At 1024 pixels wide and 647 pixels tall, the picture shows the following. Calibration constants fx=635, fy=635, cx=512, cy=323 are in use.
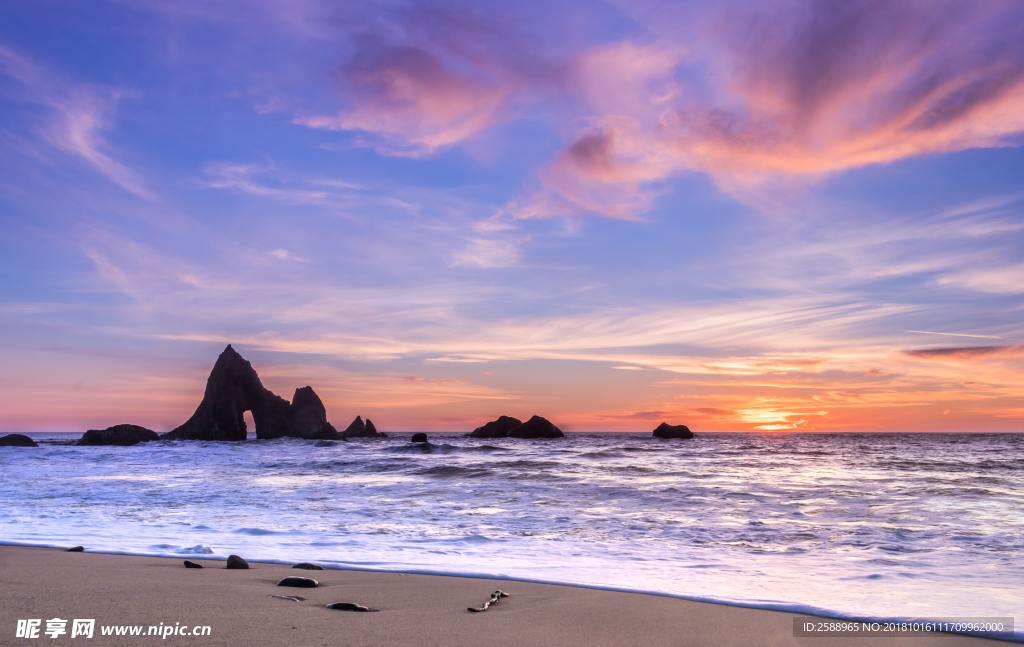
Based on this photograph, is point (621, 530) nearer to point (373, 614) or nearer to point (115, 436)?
point (373, 614)

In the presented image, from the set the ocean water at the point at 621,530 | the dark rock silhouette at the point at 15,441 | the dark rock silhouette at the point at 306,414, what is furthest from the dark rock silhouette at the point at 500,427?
the ocean water at the point at 621,530

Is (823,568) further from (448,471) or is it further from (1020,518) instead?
(448,471)

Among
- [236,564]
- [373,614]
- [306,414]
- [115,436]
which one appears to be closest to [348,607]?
[373,614]

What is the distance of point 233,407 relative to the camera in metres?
74.3

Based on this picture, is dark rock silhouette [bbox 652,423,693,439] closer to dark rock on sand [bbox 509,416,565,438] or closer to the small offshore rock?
dark rock on sand [bbox 509,416,565,438]

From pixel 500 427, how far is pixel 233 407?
3230 centimetres

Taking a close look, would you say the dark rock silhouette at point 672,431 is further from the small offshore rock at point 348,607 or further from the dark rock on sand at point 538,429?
the small offshore rock at point 348,607

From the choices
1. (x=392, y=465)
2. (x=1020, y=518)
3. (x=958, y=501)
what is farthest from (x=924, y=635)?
(x=392, y=465)

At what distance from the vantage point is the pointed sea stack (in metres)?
73.0

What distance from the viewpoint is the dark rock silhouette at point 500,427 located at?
81.8 meters

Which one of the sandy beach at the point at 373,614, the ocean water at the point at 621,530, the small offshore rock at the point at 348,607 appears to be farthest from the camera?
the ocean water at the point at 621,530

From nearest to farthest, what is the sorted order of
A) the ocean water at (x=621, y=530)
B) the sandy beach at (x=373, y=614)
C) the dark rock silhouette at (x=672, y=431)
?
the sandy beach at (x=373, y=614), the ocean water at (x=621, y=530), the dark rock silhouette at (x=672, y=431)

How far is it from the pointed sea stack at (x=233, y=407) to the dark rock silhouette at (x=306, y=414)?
964 mm

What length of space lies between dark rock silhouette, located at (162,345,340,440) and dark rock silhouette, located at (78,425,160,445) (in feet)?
27.8
